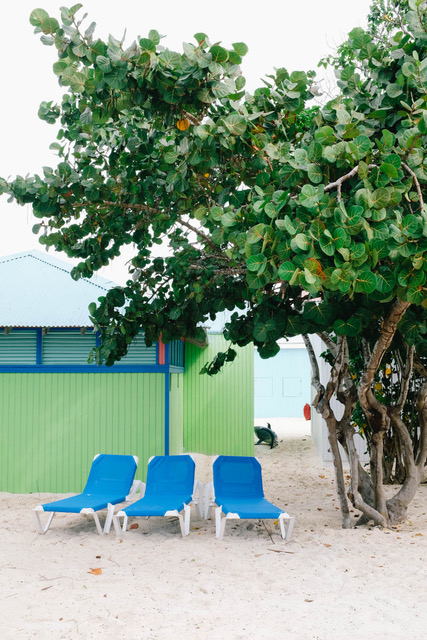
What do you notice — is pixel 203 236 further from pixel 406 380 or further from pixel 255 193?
pixel 406 380

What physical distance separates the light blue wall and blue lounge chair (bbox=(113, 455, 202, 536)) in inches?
744

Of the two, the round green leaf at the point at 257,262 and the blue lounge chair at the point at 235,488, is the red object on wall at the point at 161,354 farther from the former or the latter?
the round green leaf at the point at 257,262

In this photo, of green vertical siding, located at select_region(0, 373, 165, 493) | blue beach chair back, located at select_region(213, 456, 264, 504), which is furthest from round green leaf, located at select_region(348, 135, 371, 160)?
green vertical siding, located at select_region(0, 373, 165, 493)

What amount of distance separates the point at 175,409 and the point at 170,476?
277cm

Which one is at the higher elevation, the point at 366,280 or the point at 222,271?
the point at 222,271

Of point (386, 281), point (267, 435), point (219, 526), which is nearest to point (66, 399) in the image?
point (219, 526)

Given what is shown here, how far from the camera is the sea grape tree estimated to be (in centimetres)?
351

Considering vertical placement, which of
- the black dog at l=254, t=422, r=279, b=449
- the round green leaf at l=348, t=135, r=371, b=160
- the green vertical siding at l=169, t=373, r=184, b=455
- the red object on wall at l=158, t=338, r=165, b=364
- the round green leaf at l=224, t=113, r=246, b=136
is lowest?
the black dog at l=254, t=422, r=279, b=449

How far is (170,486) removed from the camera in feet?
21.7

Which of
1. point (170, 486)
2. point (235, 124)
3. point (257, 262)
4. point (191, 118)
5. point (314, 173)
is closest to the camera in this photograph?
point (257, 262)

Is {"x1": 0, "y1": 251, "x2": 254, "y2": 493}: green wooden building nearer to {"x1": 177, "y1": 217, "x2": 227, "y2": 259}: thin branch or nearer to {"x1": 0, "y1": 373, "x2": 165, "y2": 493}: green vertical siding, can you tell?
{"x1": 0, "y1": 373, "x2": 165, "y2": 493}: green vertical siding

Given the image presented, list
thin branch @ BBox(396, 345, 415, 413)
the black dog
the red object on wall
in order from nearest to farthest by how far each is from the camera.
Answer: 1. thin branch @ BBox(396, 345, 415, 413)
2. the red object on wall
3. the black dog

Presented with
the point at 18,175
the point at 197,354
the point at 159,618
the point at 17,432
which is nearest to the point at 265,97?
the point at 18,175

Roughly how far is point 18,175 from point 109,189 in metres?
0.86
